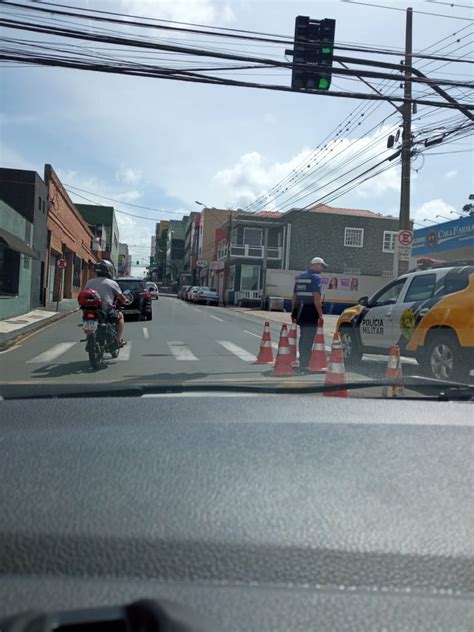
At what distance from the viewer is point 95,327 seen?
10.2m

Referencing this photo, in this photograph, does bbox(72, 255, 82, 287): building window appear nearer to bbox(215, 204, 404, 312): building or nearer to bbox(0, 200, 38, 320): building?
bbox(215, 204, 404, 312): building

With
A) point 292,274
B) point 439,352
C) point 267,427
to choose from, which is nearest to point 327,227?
point 292,274

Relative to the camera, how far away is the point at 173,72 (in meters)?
10.7

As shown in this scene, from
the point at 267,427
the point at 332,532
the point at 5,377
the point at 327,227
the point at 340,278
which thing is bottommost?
the point at 5,377

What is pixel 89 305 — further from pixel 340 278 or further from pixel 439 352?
pixel 340 278

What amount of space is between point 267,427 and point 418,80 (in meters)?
10.1

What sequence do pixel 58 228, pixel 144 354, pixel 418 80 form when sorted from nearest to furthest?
1. pixel 418 80
2. pixel 144 354
3. pixel 58 228

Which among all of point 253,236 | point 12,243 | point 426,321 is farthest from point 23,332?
point 253,236

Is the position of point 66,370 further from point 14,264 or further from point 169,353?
point 14,264

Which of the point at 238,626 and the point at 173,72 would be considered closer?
the point at 238,626

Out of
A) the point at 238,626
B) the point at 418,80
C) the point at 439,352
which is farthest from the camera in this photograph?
the point at 418,80

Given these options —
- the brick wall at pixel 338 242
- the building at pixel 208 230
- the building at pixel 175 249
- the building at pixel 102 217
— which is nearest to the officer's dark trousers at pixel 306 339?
the brick wall at pixel 338 242

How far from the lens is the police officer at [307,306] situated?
10.2 m

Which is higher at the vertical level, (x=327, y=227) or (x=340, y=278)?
(x=327, y=227)
